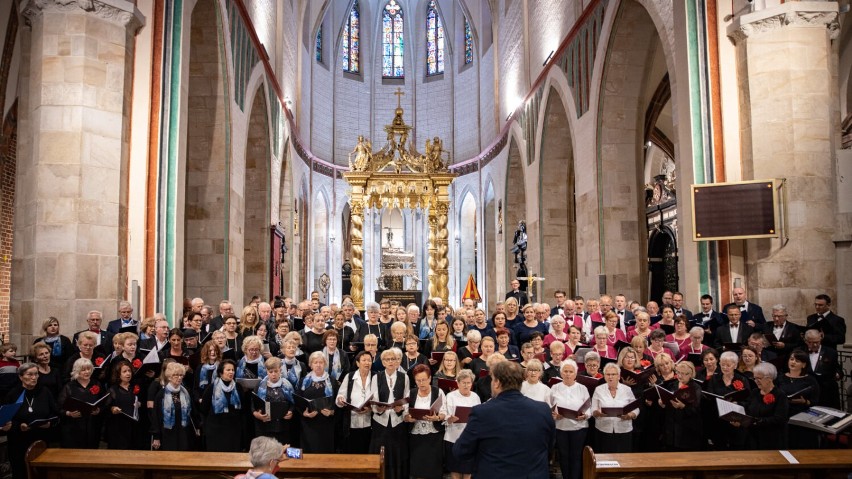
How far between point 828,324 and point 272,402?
570 centimetres

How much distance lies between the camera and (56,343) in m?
6.95

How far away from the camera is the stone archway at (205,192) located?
11.9 m

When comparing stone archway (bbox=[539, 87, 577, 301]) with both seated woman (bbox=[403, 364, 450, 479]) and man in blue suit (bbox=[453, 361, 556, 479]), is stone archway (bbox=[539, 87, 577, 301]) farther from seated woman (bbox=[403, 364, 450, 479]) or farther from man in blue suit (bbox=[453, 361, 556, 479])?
man in blue suit (bbox=[453, 361, 556, 479])

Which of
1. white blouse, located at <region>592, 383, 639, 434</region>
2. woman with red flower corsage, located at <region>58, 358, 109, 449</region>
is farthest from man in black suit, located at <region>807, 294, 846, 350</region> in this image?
woman with red flower corsage, located at <region>58, 358, 109, 449</region>

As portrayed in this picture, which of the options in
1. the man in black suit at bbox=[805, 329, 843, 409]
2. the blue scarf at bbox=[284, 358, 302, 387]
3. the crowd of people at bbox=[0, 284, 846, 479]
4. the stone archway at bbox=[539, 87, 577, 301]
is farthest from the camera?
the stone archway at bbox=[539, 87, 577, 301]

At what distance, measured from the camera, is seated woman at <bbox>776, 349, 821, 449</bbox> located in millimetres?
5777

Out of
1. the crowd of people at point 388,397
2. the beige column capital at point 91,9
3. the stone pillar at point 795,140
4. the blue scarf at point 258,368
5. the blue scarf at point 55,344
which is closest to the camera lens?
the crowd of people at point 388,397

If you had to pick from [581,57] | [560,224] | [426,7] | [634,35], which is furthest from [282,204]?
[426,7]

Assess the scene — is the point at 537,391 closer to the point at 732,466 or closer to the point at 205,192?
the point at 732,466

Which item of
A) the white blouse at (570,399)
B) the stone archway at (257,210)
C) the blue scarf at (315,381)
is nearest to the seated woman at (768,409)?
the white blouse at (570,399)

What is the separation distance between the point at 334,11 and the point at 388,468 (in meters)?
23.6

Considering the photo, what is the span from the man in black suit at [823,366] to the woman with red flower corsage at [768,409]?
1.10 m

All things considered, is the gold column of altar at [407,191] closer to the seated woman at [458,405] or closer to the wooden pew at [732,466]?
the seated woman at [458,405]

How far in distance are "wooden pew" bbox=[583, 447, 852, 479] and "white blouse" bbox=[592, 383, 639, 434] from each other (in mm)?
1084
